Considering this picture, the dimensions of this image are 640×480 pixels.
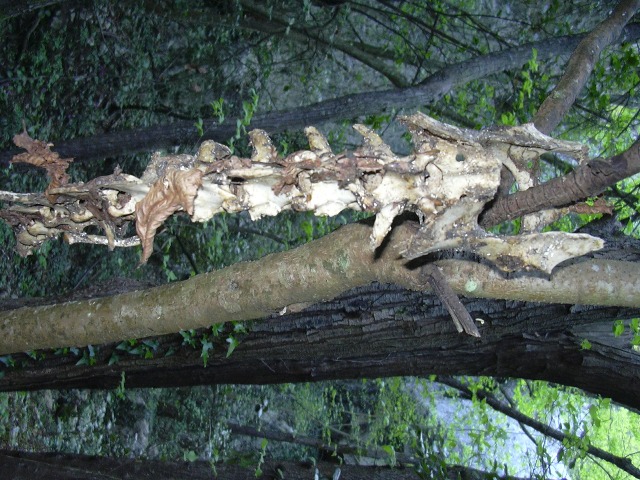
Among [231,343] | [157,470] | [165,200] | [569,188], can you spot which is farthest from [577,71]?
[157,470]

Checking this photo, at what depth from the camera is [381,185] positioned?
54.9 inches

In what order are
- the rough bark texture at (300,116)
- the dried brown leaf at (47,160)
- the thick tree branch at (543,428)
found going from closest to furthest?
1. the dried brown leaf at (47,160)
2. the thick tree branch at (543,428)
3. the rough bark texture at (300,116)

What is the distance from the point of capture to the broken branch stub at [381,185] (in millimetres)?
1397

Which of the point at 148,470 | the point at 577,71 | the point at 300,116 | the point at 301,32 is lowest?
the point at 148,470

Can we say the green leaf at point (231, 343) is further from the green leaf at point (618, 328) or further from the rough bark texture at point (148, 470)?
the green leaf at point (618, 328)

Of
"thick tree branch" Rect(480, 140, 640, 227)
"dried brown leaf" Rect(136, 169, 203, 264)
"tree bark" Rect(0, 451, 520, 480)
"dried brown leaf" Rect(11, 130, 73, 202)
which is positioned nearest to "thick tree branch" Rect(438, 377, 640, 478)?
"tree bark" Rect(0, 451, 520, 480)

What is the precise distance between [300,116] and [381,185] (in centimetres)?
271

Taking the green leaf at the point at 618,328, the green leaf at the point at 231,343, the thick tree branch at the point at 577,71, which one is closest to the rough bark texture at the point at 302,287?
the thick tree branch at the point at 577,71

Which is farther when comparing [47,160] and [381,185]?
[47,160]


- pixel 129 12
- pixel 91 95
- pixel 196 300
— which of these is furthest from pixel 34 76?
pixel 196 300

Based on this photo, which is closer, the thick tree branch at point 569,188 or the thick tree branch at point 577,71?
the thick tree branch at point 569,188

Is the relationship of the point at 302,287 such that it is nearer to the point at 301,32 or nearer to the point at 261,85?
the point at 301,32

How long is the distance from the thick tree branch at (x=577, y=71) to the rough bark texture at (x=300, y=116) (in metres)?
1.16

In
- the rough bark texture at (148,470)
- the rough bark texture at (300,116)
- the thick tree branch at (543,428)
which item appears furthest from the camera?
the rough bark texture at (300,116)
